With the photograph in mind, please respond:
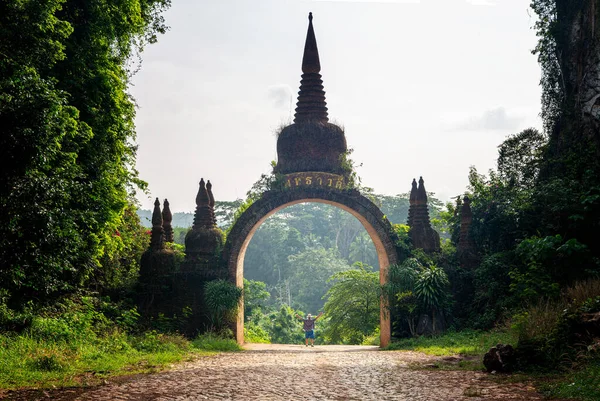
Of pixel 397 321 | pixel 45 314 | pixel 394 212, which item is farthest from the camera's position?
pixel 394 212

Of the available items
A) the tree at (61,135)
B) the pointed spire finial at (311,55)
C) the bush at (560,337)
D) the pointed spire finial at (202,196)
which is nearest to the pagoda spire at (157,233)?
the pointed spire finial at (202,196)

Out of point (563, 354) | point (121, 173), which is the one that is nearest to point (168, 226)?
point (121, 173)

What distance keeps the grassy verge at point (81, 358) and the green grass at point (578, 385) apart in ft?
18.3

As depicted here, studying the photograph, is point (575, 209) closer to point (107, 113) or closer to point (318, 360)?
point (318, 360)

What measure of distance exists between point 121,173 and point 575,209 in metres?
9.43

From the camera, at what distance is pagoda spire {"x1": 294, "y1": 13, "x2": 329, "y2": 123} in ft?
60.1

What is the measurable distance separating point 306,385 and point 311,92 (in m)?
12.1

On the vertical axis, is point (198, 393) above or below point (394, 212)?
below

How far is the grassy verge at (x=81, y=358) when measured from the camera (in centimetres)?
786

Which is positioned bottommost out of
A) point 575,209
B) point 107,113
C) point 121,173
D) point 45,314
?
point 45,314

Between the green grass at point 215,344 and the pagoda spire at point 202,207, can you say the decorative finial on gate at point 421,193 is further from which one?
the green grass at point 215,344

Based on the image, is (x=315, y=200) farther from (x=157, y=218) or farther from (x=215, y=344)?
(x=215, y=344)

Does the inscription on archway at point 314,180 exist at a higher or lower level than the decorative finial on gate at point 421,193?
higher

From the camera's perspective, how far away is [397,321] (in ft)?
53.8
